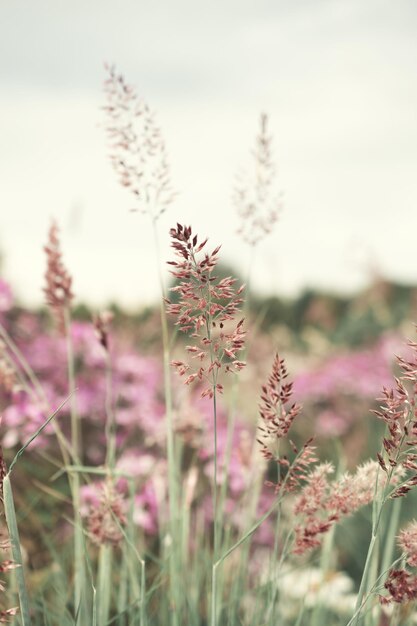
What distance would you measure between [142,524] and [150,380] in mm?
1175

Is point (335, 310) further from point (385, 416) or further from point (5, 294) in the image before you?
point (385, 416)

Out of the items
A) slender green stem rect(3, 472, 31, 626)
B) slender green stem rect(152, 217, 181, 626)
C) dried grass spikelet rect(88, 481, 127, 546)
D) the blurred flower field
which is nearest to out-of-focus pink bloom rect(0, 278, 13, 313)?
the blurred flower field

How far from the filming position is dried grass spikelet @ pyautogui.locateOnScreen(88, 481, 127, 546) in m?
1.42

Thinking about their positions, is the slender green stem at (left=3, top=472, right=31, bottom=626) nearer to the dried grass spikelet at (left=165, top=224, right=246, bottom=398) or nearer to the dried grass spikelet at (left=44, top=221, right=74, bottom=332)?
the dried grass spikelet at (left=165, top=224, right=246, bottom=398)

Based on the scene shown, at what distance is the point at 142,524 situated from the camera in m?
3.04

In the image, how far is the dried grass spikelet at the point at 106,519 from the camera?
1.42 meters

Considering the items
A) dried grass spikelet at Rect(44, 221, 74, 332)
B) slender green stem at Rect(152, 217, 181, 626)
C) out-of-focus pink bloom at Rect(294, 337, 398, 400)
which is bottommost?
out-of-focus pink bloom at Rect(294, 337, 398, 400)

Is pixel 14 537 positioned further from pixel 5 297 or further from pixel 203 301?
pixel 5 297

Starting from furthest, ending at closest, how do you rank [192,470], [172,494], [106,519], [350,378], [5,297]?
[350,378]
[5,297]
[192,470]
[172,494]
[106,519]

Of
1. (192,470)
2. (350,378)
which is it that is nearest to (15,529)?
(192,470)

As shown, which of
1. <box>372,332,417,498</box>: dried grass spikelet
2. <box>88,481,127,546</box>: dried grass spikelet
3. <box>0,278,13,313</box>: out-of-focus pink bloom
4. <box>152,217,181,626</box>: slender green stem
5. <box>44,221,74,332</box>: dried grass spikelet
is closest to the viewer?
<box>372,332,417,498</box>: dried grass spikelet

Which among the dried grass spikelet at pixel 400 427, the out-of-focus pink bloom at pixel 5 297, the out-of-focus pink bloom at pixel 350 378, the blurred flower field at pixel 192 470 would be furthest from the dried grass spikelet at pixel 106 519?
the out-of-focus pink bloom at pixel 350 378

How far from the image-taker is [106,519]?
4.86ft

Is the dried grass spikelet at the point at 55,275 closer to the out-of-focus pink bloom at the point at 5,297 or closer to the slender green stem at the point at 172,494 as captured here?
the slender green stem at the point at 172,494
